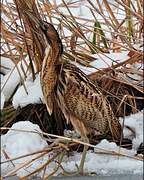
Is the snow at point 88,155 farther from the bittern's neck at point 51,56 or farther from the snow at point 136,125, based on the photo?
the bittern's neck at point 51,56

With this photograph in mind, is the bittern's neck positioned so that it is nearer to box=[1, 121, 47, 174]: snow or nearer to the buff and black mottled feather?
the buff and black mottled feather

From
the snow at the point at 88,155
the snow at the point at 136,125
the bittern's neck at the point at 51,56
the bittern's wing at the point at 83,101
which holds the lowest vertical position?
the snow at the point at 88,155

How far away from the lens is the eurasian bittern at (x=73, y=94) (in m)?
1.51

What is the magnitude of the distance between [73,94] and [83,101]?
0.03 meters

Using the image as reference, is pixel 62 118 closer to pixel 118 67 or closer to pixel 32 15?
pixel 118 67

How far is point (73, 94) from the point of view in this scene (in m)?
1.53

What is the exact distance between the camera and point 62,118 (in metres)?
1.78

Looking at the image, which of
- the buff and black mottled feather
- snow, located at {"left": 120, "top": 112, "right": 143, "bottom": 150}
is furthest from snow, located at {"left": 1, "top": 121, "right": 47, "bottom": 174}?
snow, located at {"left": 120, "top": 112, "right": 143, "bottom": 150}

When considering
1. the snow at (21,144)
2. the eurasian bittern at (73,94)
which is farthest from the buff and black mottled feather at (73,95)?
the snow at (21,144)

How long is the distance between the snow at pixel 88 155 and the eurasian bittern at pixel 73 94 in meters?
0.05

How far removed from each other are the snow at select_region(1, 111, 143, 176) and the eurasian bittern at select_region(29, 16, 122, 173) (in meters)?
0.05

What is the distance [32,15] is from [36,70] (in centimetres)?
33

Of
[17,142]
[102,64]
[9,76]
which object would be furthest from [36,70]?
[17,142]

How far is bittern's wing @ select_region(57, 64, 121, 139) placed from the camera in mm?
1524
